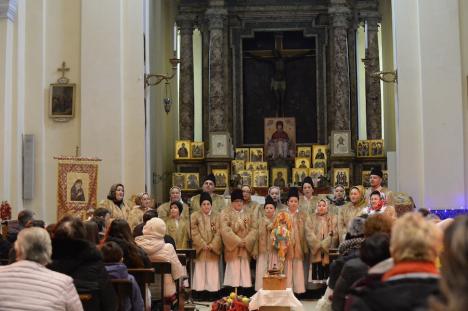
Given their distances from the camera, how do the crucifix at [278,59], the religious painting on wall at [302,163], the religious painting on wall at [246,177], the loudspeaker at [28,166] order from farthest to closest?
the crucifix at [278,59] → the religious painting on wall at [302,163] → the religious painting on wall at [246,177] → the loudspeaker at [28,166]

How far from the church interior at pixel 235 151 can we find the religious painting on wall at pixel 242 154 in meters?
0.06

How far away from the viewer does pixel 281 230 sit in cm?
1282

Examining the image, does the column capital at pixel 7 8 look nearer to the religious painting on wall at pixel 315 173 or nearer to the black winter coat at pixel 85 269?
the religious painting on wall at pixel 315 173

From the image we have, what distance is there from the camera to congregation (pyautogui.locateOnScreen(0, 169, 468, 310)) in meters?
4.04

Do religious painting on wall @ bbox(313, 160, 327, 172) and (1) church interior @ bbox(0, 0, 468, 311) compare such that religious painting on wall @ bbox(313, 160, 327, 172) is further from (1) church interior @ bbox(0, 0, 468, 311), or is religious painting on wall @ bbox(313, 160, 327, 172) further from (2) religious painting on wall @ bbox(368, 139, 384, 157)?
(2) religious painting on wall @ bbox(368, 139, 384, 157)

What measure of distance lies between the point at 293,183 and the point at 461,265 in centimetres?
1939

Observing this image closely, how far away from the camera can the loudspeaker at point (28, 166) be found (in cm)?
1642

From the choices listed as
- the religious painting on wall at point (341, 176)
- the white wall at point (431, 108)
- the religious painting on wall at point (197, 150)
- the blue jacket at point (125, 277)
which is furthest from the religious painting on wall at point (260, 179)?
the blue jacket at point (125, 277)

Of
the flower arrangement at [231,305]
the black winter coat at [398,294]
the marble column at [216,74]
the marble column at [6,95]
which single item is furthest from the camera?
the marble column at [216,74]

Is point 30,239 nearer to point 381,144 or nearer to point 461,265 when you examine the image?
point 461,265

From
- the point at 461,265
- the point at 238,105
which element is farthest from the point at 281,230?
the point at 238,105

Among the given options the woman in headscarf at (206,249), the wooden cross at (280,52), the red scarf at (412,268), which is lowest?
the woman in headscarf at (206,249)

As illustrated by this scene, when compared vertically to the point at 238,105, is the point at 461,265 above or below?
below

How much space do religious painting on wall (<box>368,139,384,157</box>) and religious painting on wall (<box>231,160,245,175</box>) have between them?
3.65 m
